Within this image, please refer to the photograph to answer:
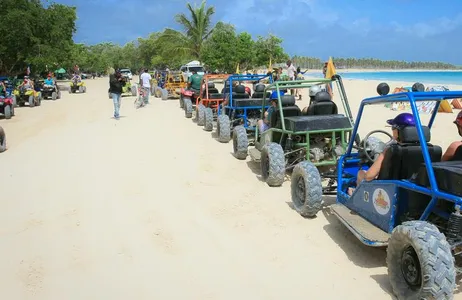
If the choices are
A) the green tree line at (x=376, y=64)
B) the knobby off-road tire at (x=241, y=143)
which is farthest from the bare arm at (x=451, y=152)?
the green tree line at (x=376, y=64)

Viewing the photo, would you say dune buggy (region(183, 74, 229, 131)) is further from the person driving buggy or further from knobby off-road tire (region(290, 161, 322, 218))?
the person driving buggy

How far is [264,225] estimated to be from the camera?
16.1ft

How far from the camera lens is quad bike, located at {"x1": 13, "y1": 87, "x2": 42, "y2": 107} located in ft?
61.4

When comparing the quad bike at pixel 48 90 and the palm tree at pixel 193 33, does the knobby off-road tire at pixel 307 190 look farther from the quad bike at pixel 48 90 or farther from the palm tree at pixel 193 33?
the palm tree at pixel 193 33

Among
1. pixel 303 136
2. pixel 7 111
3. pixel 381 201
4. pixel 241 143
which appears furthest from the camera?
pixel 7 111

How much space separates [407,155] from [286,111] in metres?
3.36

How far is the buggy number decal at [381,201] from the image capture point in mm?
3718

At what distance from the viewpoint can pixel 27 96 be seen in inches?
751

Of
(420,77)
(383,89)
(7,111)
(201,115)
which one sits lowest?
(7,111)

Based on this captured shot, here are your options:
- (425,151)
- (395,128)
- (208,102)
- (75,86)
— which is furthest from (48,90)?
(425,151)

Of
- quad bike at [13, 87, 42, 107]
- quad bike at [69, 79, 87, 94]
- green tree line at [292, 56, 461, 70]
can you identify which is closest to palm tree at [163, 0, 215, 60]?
quad bike at [69, 79, 87, 94]

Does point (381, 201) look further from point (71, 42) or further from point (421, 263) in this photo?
point (71, 42)

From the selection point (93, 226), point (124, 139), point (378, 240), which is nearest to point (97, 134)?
point (124, 139)

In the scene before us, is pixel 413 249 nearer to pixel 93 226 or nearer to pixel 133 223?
pixel 133 223
